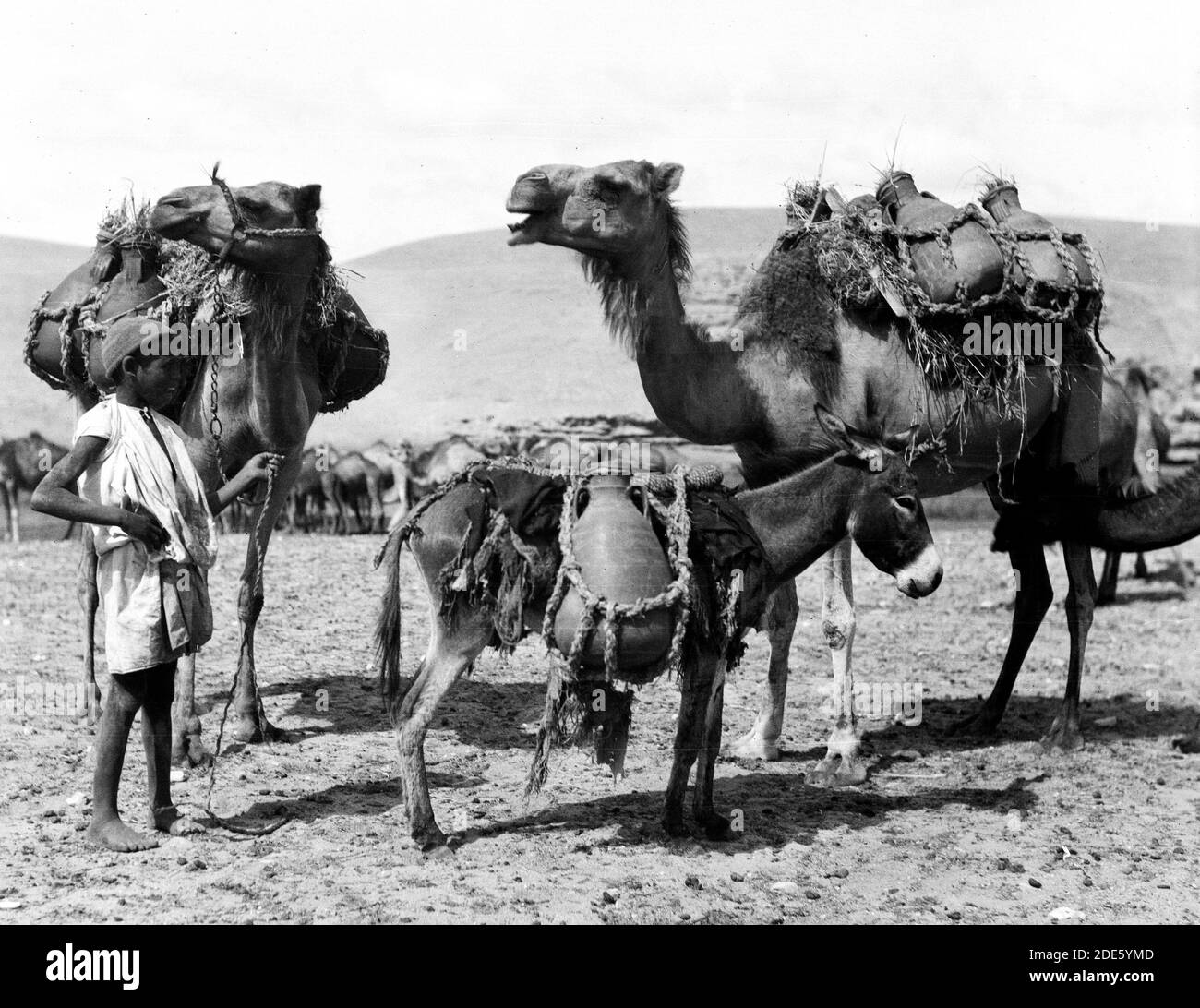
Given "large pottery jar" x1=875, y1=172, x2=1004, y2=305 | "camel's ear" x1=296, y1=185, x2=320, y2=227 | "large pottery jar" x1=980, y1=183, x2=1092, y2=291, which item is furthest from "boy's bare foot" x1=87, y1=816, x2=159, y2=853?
"large pottery jar" x1=980, y1=183, x2=1092, y2=291

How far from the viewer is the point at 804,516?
22.5 feet

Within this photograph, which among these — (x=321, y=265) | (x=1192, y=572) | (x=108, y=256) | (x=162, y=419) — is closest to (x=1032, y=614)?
(x=321, y=265)

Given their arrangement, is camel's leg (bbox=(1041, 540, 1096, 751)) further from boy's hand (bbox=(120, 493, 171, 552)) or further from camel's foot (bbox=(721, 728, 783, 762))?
boy's hand (bbox=(120, 493, 171, 552))

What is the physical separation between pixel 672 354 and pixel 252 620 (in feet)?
10.5

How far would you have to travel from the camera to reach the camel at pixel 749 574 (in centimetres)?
634

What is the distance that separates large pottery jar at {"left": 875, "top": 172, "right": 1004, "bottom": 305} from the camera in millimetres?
8117

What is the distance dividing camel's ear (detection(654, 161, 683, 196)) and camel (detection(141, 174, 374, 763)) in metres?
1.93

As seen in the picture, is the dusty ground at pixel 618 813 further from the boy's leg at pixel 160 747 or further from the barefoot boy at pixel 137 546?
the barefoot boy at pixel 137 546

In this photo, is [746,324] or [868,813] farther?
[746,324]

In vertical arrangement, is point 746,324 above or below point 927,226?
below

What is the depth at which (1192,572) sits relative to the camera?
16.7 meters

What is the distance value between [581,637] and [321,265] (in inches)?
→ 125

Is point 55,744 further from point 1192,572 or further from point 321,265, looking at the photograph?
point 1192,572

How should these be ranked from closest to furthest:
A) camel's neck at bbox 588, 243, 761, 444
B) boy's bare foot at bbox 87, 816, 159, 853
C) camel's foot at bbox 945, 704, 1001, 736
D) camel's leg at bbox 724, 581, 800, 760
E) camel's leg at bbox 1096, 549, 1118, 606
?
boy's bare foot at bbox 87, 816, 159, 853 → camel's neck at bbox 588, 243, 761, 444 → camel's leg at bbox 724, 581, 800, 760 → camel's foot at bbox 945, 704, 1001, 736 → camel's leg at bbox 1096, 549, 1118, 606
